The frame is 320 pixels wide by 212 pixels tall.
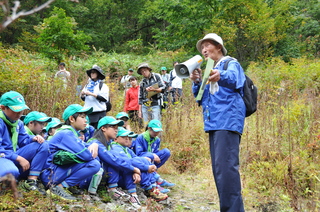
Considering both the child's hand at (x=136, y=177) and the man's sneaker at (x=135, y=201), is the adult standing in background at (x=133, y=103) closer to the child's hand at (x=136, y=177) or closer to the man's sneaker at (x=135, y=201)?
the child's hand at (x=136, y=177)

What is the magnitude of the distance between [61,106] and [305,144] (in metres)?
4.89

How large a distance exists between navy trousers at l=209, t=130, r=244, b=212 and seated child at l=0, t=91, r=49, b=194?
2079 millimetres

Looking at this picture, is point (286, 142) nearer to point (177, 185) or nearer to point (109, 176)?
point (177, 185)

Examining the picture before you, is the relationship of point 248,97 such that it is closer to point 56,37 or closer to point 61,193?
point 61,193

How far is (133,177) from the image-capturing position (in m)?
4.80

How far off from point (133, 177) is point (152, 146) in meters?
1.24

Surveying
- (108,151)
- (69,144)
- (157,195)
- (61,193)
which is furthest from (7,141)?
(157,195)

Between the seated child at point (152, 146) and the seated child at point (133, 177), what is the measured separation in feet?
1.30

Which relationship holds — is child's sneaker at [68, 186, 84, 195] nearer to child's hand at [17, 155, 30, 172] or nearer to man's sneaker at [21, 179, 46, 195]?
man's sneaker at [21, 179, 46, 195]

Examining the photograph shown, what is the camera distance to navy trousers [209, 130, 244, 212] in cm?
309

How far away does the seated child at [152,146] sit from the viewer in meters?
5.71

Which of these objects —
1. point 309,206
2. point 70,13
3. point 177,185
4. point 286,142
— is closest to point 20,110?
point 177,185

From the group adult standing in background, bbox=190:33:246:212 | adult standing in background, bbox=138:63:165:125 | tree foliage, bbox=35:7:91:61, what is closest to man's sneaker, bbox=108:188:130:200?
adult standing in background, bbox=190:33:246:212

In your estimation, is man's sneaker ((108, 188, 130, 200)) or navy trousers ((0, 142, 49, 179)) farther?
man's sneaker ((108, 188, 130, 200))
